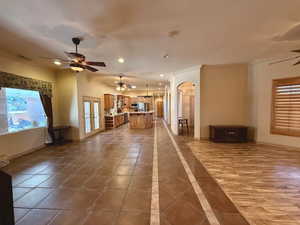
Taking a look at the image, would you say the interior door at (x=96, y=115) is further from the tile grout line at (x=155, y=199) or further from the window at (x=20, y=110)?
the tile grout line at (x=155, y=199)

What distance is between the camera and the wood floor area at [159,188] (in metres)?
1.99

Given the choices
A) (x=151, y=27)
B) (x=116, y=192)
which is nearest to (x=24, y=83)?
(x=151, y=27)

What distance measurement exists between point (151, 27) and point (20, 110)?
478cm

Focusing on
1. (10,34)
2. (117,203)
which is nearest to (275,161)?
(117,203)

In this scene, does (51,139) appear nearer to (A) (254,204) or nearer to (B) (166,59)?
(B) (166,59)

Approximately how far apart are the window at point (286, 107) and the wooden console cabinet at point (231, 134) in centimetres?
87

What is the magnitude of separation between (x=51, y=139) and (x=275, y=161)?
7196 millimetres

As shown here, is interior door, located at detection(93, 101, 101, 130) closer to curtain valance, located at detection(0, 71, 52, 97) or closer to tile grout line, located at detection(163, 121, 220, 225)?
curtain valance, located at detection(0, 71, 52, 97)

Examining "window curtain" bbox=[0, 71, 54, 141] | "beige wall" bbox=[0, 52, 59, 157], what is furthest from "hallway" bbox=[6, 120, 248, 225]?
"window curtain" bbox=[0, 71, 54, 141]

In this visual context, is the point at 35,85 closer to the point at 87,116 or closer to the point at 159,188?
the point at 87,116

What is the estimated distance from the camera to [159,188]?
2662mm

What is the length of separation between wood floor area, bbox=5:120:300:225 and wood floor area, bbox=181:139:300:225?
1cm

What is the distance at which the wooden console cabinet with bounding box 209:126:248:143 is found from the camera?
554 cm

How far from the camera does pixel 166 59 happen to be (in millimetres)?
4918
